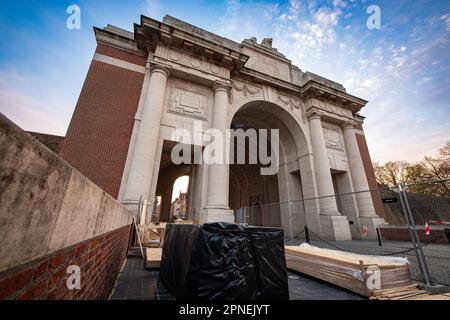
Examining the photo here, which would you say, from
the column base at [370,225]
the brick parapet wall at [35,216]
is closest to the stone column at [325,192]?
the column base at [370,225]

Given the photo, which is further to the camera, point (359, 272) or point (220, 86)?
point (220, 86)

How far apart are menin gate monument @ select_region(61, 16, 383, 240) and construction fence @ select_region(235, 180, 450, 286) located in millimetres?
196

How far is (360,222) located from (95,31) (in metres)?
21.3

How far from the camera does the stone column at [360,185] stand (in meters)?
13.1

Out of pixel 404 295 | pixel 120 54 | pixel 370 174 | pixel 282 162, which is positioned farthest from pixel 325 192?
pixel 120 54

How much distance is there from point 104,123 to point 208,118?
5.72 metres

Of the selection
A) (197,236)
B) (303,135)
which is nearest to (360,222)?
(303,135)

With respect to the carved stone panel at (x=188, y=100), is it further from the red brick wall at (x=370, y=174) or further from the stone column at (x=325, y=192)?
the red brick wall at (x=370, y=174)

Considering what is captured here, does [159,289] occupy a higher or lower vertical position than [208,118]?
lower

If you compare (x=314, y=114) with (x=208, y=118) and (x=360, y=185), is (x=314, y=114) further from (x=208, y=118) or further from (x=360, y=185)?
(x=208, y=118)

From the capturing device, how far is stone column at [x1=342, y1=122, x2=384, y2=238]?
13.1 metres

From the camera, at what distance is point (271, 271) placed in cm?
296

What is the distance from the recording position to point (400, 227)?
10.2 metres

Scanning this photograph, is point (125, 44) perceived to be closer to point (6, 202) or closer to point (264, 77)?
point (264, 77)
